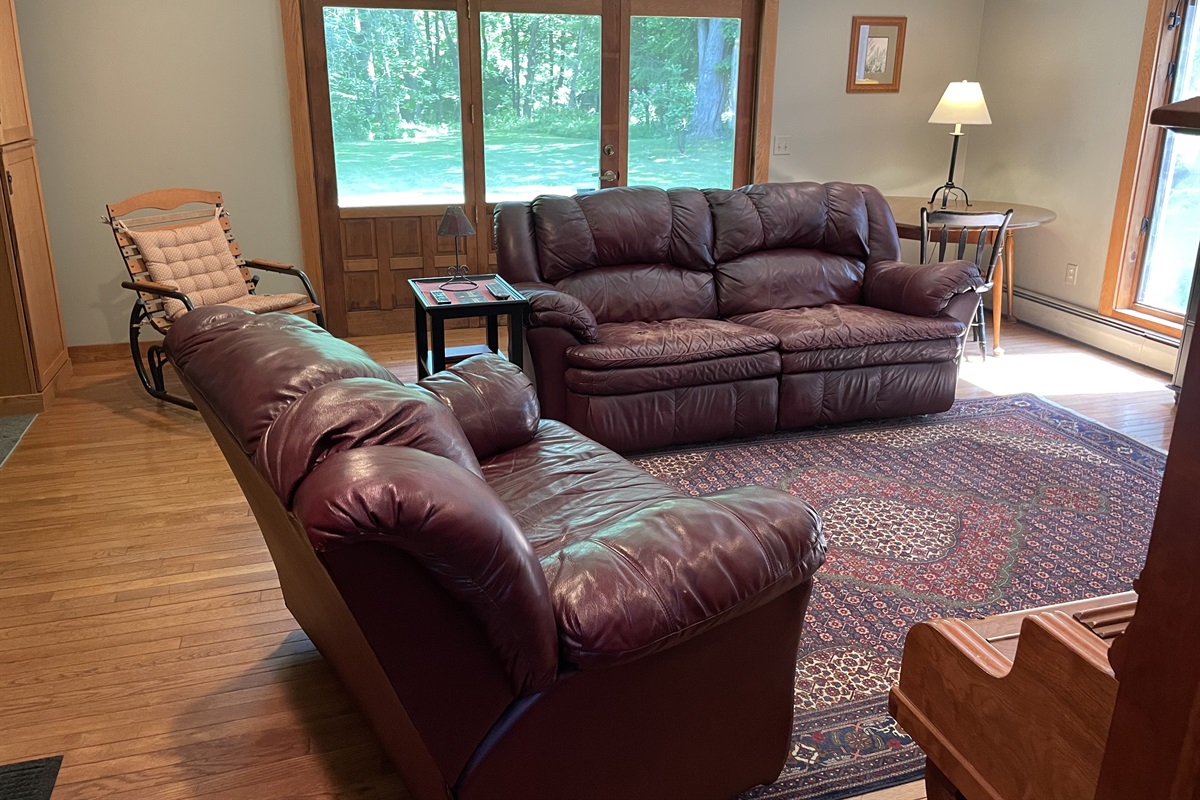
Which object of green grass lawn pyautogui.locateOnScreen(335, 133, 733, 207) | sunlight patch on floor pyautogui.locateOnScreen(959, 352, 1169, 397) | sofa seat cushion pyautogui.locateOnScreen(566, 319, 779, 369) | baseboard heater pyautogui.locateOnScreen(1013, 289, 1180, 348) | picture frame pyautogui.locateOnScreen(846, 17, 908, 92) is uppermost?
picture frame pyautogui.locateOnScreen(846, 17, 908, 92)

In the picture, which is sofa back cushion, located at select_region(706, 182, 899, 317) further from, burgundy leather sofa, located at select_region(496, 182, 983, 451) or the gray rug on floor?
the gray rug on floor

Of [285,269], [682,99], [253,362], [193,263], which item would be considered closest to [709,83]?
[682,99]

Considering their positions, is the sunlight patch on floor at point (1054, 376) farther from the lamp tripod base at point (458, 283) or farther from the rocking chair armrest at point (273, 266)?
the rocking chair armrest at point (273, 266)

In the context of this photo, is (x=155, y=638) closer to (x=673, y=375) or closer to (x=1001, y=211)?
(x=673, y=375)

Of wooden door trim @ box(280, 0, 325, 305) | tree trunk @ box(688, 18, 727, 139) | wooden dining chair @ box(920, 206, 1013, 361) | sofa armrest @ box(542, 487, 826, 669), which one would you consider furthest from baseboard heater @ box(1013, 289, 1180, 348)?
wooden door trim @ box(280, 0, 325, 305)

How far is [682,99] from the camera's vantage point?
5.78 metres

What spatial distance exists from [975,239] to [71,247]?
5003 mm

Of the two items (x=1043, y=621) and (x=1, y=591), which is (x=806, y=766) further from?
(x=1, y=591)

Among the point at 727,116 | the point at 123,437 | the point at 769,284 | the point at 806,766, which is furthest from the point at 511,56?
the point at 806,766

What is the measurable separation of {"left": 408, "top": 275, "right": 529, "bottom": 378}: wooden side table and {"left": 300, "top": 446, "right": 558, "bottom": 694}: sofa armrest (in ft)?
7.26

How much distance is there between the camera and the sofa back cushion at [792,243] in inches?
173

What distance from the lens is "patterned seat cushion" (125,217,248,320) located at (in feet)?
14.5

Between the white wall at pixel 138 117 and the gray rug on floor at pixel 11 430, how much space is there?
97 cm

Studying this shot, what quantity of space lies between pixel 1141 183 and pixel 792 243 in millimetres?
2134
